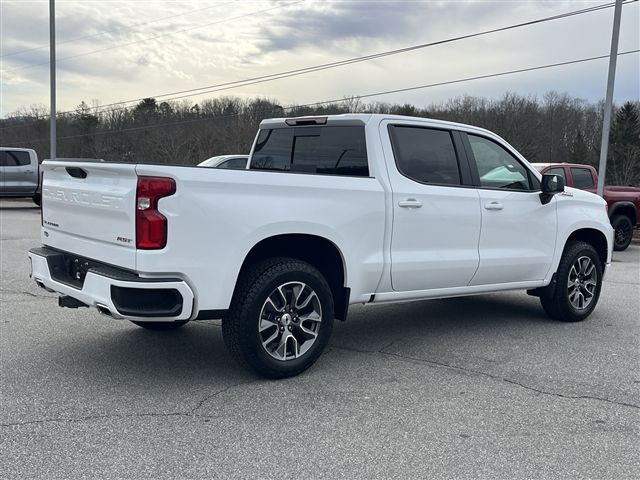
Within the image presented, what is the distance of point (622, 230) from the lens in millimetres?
14242

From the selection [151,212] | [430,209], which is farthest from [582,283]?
[151,212]

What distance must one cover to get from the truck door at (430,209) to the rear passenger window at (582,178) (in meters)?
8.99

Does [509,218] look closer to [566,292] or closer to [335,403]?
[566,292]

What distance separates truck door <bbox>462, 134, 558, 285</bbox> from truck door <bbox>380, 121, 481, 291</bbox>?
0.15m

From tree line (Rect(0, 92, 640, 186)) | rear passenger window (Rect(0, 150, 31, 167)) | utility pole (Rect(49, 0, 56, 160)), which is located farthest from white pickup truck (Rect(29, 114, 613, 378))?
tree line (Rect(0, 92, 640, 186))

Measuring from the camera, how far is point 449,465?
10.6ft

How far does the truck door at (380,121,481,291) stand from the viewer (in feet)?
16.5

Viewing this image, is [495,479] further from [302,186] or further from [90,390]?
[90,390]

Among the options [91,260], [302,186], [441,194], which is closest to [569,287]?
[441,194]

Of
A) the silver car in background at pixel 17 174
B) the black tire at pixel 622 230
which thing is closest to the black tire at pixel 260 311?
the black tire at pixel 622 230

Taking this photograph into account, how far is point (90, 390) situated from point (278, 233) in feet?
5.47

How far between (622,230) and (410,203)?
11160 mm

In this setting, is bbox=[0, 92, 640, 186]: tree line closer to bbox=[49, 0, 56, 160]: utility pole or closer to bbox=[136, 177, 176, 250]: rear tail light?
bbox=[49, 0, 56, 160]: utility pole

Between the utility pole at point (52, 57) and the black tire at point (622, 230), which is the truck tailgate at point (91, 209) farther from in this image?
the utility pole at point (52, 57)
